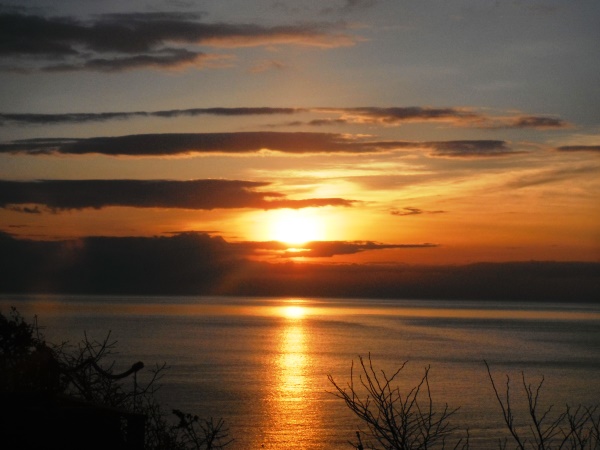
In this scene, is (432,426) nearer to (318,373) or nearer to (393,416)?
(393,416)

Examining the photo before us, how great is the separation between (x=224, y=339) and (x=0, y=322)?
103089mm

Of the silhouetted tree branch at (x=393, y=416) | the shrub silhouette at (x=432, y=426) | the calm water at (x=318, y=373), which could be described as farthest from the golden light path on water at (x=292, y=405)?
the silhouetted tree branch at (x=393, y=416)

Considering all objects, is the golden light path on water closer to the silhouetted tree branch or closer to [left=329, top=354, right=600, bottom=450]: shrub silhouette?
[left=329, top=354, right=600, bottom=450]: shrub silhouette

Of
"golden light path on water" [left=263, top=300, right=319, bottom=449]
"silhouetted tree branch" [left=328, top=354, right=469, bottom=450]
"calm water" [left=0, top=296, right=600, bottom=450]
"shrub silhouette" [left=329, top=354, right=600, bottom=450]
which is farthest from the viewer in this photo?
"calm water" [left=0, top=296, right=600, bottom=450]

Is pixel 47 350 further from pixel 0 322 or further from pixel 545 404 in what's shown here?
pixel 545 404

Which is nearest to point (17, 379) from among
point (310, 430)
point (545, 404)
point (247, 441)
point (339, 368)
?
point (247, 441)

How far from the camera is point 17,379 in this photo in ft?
27.3

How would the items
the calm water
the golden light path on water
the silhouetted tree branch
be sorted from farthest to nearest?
the calm water < the golden light path on water < the silhouetted tree branch

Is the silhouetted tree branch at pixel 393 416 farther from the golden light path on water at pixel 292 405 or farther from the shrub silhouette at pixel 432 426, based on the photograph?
the golden light path on water at pixel 292 405

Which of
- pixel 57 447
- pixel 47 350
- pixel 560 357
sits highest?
pixel 47 350

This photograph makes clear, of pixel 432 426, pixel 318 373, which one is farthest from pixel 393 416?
pixel 318 373

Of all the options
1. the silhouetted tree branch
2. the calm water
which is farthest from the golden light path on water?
the silhouetted tree branch

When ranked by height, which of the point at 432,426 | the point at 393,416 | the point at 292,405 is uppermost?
the point at 393,416

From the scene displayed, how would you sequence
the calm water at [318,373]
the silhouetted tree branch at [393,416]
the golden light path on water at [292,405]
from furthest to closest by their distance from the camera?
1. the calm water at [318,373]
2. the golden light path on water at [292,405]
3. the silhouetted tree branch at [393,416]
